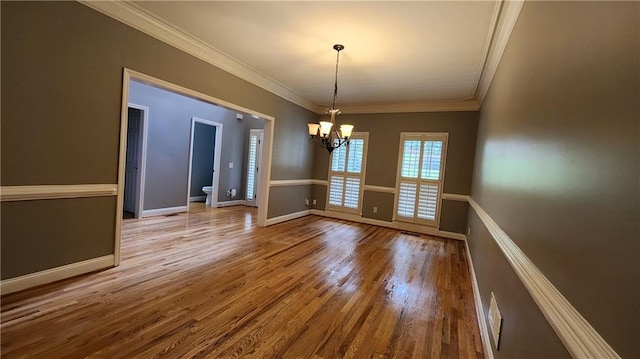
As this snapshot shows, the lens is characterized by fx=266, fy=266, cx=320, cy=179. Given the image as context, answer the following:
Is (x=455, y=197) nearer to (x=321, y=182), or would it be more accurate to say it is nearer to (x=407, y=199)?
(x=407, y=199)

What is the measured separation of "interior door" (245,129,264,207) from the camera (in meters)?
7.12

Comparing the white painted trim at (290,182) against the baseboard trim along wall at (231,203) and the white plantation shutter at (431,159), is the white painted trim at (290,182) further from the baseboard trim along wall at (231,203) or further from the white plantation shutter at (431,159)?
the white plantation shutter at (431,159)

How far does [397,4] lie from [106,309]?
345 cm

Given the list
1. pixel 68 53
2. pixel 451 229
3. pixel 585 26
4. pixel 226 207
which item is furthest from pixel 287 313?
pixel 226 207

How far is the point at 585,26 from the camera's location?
917mm

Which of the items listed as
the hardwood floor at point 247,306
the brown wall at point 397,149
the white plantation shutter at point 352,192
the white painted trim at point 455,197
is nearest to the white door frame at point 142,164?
the hardwood floor at point 247,306

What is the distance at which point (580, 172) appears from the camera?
857mm

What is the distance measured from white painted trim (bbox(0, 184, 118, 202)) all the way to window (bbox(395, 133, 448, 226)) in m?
4.87

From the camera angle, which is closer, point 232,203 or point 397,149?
point 397,149

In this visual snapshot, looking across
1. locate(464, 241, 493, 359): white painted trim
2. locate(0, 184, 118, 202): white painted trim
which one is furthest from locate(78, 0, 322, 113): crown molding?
locate(464, 241, 493, 359): white painted trim

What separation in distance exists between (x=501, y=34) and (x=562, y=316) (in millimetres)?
2589

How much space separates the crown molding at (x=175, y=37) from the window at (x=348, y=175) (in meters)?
2.29

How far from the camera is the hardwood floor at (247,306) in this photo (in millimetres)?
1776

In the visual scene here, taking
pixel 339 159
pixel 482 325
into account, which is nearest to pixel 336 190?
pixel 339 159
